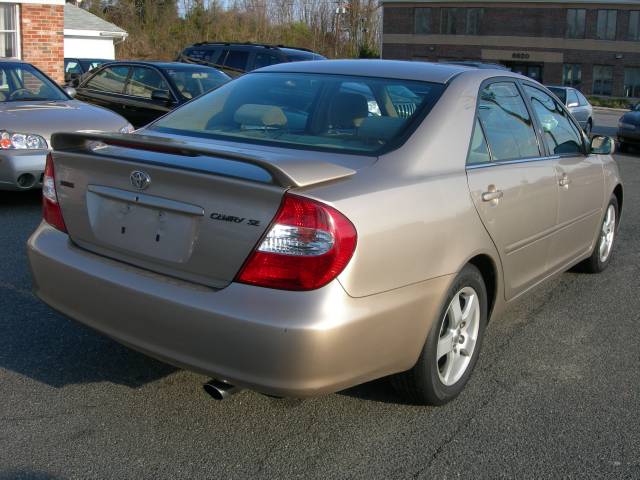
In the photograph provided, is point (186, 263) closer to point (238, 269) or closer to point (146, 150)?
point (238, 269)

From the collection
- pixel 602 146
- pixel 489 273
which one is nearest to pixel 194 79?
pixel 602 146

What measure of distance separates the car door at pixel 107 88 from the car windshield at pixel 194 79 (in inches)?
34.3

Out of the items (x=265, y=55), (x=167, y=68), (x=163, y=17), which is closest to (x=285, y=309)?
(x=167, y=68)

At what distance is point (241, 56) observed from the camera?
15562 millimetres

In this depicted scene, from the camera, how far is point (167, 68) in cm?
1153

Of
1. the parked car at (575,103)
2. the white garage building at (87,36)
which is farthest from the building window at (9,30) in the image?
the white garage building at (87,36)

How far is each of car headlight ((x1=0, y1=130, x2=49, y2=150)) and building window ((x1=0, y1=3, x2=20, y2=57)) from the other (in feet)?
30.9

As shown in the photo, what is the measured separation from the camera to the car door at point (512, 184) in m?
3.86

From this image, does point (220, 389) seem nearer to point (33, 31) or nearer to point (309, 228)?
point (309, 228)

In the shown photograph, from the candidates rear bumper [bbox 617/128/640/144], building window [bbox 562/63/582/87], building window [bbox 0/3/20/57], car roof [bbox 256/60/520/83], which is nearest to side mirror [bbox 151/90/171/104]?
building window [bbox 0/3/20/57]

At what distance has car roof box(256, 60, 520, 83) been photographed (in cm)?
414

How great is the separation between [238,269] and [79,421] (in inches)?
44.2

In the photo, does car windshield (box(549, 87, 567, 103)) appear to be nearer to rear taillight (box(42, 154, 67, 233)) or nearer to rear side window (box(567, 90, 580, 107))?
rear side window (box(567, 90, 580, 107))

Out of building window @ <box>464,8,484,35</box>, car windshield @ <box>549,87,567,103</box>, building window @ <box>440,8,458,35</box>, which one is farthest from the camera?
building window @ <box>440,8,458,35</box>
